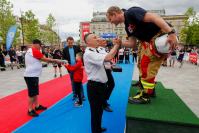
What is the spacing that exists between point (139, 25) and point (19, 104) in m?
4.46

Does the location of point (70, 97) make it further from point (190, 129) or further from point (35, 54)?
point (190, 129)

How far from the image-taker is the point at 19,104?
239 inches

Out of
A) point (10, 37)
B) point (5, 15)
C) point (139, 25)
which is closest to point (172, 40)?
point (139, 25)

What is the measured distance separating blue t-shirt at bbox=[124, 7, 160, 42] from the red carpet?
297 cm

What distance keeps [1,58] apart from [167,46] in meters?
14.7

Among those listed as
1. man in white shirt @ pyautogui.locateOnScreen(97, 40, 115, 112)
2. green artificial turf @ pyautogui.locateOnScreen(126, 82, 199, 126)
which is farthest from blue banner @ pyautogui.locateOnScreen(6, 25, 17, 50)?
green artificial turf @ pyautogui.locateOnScreen(126, 82, 199, 126)

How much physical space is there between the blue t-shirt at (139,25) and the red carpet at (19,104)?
9.74 ft

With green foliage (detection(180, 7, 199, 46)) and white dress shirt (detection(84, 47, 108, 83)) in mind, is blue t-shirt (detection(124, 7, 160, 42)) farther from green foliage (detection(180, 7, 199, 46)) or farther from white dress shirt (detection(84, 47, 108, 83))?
green foliage (detection(180, 7, 199, 46))

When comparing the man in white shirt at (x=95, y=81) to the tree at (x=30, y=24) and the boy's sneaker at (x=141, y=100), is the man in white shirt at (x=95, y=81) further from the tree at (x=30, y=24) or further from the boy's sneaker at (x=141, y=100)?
the tree at (x=30, y=24)

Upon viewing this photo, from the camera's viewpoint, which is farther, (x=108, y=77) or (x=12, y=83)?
(x=12, y=83)

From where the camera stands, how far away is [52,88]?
27.1ft

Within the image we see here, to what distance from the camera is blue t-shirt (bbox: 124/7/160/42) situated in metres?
2.71

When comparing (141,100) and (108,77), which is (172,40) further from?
(108,77)

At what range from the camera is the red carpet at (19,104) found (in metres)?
4.59
